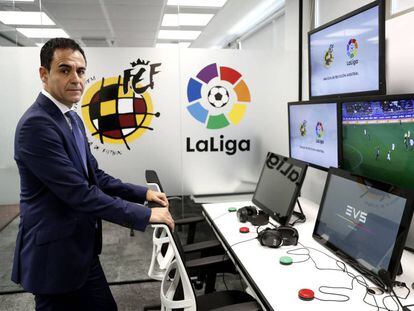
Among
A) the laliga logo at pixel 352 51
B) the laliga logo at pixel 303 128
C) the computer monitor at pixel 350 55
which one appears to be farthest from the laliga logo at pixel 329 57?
the laliga logo at pixel 303 128

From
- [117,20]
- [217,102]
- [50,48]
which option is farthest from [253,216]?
[117,20]

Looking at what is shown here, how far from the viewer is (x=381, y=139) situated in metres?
1.71

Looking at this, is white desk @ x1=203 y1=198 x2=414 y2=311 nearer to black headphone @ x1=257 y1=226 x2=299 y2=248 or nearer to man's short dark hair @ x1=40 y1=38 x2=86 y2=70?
black headphone @ x1=257 y1=226 x2=299 y2=248

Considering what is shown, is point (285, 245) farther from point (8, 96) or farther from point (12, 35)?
point (12, 35)

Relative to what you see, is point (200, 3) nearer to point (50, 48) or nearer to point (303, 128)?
point (303, 128)

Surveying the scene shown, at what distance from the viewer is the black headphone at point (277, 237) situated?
1.77 m

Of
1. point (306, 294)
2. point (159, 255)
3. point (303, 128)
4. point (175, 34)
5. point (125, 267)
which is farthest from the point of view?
point (175, 34)

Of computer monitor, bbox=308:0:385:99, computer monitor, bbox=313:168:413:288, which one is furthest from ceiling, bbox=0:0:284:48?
computer monitor, bbox=313:168:413:288

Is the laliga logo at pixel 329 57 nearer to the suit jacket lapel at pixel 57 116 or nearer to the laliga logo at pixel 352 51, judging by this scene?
the laliga logo at pixel 352 51

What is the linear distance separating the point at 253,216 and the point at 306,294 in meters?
0.91

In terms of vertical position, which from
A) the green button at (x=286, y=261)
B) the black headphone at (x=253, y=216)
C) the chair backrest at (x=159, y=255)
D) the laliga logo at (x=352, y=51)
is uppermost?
the laliga logo at (x=352, y=51)

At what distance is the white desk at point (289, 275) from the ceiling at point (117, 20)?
2047mm

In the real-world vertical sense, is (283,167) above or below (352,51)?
below

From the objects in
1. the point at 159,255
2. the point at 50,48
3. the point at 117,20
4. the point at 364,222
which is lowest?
the point at 159,255
